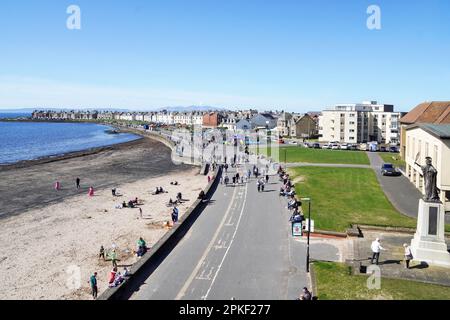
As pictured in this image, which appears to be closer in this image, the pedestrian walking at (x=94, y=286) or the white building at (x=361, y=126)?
the pedestrian walking at (x=94, y=286)

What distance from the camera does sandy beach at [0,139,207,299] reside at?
2109 cm

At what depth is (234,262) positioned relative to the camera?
2069 centimetres

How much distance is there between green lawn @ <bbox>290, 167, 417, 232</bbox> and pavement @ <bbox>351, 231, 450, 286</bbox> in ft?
7.12

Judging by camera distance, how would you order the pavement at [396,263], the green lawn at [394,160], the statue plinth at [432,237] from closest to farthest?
the pavement at [396,263] → the statue plinth at [432,237] → the green lawn at [394,160]

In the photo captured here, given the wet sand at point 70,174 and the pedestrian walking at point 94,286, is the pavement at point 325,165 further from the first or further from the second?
the pedestrian walking at point 94,286

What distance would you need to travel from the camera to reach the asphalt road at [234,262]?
17.4 meters

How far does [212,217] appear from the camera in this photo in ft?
97.2

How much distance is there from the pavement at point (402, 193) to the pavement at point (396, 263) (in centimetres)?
644

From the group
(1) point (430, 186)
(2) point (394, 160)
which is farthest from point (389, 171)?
(1) point (430, 186)

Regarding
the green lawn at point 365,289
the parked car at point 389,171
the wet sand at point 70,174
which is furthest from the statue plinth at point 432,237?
the wet sand at point 70,174

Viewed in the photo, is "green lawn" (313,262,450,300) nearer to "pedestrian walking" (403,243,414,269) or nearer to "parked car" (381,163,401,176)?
"pedestrian walking" (403,243,414,269)

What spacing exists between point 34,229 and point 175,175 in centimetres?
2753
